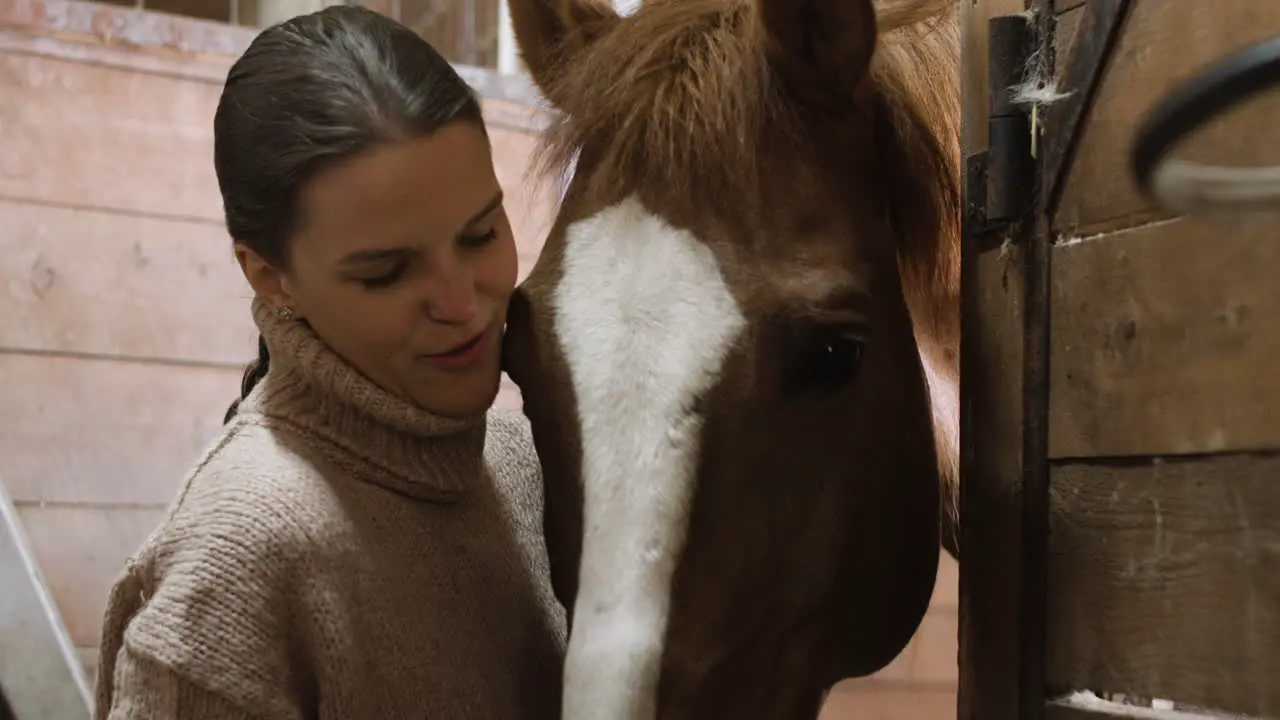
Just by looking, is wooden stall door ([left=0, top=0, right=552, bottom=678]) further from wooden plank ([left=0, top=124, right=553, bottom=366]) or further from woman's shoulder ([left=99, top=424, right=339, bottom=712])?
woman's shoulder ([left=99, top=424, right=339, bottom=712])

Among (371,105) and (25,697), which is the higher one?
(371,105)

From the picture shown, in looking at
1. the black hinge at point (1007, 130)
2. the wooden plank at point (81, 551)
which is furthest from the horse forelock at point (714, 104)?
the wooden plank at point (81, 551)

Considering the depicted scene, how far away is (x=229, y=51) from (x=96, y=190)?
11.4 inches

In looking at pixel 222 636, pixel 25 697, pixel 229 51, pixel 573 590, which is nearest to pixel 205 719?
pixel 222 636

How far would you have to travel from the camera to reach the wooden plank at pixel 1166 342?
1.76ft

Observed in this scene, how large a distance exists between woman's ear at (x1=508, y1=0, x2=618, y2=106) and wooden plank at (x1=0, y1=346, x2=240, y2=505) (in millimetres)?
918

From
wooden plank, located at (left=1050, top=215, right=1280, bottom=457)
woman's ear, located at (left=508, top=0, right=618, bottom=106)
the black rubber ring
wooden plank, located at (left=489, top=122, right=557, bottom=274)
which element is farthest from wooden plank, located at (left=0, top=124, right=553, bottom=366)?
the black rubber ring

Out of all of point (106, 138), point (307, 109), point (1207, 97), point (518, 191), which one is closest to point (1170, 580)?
point (1207, 97)

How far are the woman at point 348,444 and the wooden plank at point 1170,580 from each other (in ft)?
1.19

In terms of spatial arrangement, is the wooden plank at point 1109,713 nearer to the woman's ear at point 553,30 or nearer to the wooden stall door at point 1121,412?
the wooden stall door at point 1121,412

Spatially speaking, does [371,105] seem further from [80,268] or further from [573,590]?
[80,268]

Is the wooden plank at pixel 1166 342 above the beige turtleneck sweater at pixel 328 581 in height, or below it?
above

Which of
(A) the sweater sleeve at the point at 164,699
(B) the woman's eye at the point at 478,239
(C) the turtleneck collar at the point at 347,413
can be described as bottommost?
(A) the sweater sleeve at the point at 164,699

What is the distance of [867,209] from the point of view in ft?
2.57
